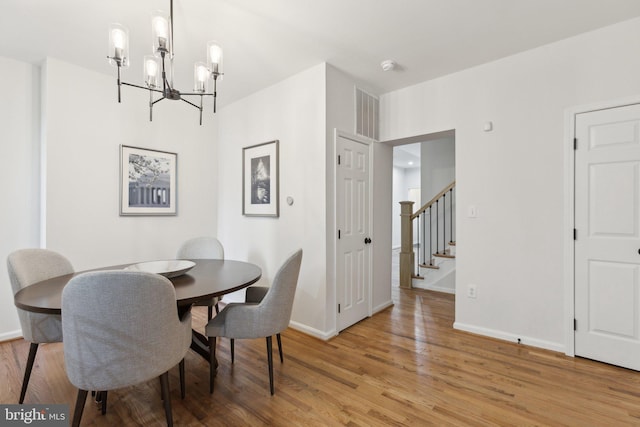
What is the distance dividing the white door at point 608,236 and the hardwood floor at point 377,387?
235 millimetres

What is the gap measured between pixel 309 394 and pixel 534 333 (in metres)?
2.06

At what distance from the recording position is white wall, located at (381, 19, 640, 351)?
7.88ft

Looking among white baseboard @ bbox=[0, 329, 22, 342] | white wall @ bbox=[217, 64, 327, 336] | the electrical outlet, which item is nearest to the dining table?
white wall @ bbox=[217, 64, 327, 336]

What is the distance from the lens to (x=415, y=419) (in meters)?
1.72

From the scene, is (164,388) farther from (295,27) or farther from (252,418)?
(295,27)

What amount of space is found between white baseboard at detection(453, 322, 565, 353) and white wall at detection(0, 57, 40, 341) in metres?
4.25

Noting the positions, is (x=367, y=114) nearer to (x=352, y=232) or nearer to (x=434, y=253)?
(x=352, y=232)

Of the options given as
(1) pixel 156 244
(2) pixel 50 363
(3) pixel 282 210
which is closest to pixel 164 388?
(2) pixel 50 363

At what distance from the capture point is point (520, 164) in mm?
2691

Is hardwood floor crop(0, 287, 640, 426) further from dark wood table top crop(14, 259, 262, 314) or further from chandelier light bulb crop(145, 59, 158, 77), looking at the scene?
chandelier light bulb crop(145, 59, 158, 77)

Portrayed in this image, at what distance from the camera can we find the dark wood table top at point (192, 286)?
4.84ft

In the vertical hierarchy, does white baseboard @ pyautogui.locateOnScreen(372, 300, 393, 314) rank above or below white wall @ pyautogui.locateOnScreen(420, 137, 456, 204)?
below

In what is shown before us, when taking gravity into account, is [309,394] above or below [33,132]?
below

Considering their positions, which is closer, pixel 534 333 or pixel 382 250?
pixel 534 333
